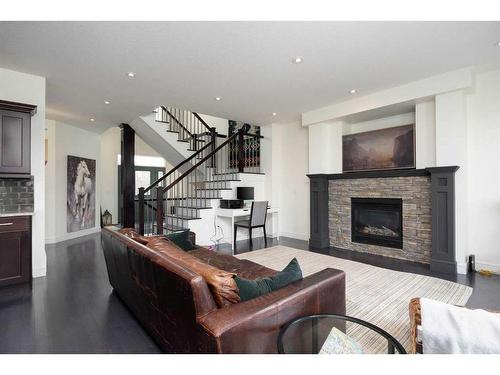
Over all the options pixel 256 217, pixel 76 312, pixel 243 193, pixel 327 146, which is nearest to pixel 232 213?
pixel 256 217

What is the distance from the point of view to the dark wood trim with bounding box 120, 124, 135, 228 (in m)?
6.28

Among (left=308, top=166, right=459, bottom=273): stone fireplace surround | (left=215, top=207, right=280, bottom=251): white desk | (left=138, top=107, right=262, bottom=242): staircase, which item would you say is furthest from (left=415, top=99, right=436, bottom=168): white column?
(left=138, top=107, right=262, bottom=242): staircase

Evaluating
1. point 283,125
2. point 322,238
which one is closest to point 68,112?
point 283,125

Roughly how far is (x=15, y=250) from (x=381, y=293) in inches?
165

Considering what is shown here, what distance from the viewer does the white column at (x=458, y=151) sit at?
3.43m

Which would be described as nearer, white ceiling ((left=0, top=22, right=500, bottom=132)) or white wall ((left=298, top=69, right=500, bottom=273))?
white ceiling ((left=0, top=22, right=500, bottom=132))

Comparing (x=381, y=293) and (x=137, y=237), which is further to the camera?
(x=381, y=293)

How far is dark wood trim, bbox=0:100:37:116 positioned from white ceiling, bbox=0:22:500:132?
0.47m

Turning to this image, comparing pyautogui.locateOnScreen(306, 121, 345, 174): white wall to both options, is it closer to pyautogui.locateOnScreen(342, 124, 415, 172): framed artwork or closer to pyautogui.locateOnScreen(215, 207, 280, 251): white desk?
pyautogui.locateOnScreen(342, 124, 415, 172): framed artwork

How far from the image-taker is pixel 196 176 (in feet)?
21.2

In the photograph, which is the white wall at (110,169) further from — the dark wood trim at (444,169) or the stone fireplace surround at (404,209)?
the dark wood trim at (444,169)

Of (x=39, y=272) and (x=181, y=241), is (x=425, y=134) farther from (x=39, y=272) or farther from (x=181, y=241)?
(x=39, y=272)
